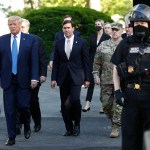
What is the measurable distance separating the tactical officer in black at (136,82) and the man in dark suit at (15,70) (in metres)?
3.48

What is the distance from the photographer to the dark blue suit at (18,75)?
9977mm

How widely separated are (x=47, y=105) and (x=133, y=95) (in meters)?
9.41

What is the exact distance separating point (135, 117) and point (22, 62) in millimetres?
3771

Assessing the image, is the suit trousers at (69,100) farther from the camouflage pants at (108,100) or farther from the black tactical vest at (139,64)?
the black tactical vest at (139,64)

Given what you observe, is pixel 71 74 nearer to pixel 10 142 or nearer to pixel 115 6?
pixel 10 142

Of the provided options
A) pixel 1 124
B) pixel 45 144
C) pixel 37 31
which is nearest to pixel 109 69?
pixel 45 144

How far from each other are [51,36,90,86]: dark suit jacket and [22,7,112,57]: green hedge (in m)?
16.3

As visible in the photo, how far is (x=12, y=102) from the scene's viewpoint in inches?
394

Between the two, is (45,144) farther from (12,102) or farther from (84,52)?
(84,52)

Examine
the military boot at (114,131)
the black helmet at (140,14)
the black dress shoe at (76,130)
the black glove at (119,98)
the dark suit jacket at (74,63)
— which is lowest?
the black dress shoe at (76,130)

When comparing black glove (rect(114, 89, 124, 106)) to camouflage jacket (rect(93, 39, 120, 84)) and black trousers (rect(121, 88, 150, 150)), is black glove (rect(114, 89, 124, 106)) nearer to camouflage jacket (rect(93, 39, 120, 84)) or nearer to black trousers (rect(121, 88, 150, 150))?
black trousers (rect(121, 88, 150, 150))

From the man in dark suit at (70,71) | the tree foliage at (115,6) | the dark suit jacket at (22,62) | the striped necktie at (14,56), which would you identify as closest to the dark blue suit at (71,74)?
the man in dark suit at (70,71)

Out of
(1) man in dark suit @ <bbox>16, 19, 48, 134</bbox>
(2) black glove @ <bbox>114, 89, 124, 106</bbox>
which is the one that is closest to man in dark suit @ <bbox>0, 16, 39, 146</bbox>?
(1) man in dark suit @ <bbox>16, 19, 48, 134</bbox>

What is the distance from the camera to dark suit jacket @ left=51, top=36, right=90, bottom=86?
432 inches
